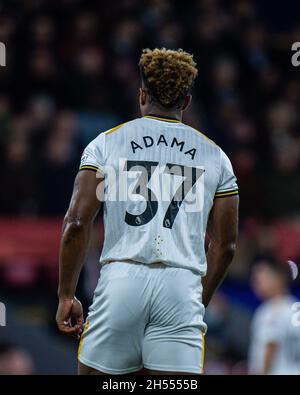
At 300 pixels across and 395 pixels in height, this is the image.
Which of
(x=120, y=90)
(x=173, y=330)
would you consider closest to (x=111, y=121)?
(x=120, y=90)

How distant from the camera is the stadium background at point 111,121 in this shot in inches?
332

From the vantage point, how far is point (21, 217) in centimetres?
857

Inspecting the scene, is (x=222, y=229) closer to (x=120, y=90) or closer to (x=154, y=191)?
(x=154, y=191)

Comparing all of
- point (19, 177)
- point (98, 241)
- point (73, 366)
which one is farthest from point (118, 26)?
point (73, 366)

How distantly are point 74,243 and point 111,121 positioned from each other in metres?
5.88

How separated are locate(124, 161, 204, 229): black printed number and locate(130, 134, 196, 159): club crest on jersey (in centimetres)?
7

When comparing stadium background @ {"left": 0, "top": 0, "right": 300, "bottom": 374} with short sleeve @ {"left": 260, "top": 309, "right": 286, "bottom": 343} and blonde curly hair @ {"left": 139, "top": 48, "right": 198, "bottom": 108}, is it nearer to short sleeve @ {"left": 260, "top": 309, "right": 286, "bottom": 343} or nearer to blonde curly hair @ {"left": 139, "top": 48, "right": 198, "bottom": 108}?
short sleeve @ {"left": 260, "top": 309, "right": 286, "bottom": 343}

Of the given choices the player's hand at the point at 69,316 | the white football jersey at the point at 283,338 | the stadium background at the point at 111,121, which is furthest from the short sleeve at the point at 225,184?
the stadium background at the point at 111,121

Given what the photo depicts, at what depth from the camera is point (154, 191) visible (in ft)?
12.9

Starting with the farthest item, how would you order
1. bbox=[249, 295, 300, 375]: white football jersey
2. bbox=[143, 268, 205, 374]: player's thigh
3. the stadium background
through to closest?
1. the stadium background
2. bbox=[249, 295, 300, 375]: white football jersey
3. bbox=[143, 268, 205, 374]: player's thigh

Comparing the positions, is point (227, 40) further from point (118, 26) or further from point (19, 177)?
point (19, 177)

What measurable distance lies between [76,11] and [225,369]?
4793 millimetres

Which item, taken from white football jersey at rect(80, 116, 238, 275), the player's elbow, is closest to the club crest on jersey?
white football jersey at rect(80, 116, 238, 275)

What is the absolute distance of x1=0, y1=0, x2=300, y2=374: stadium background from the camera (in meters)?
8.45
